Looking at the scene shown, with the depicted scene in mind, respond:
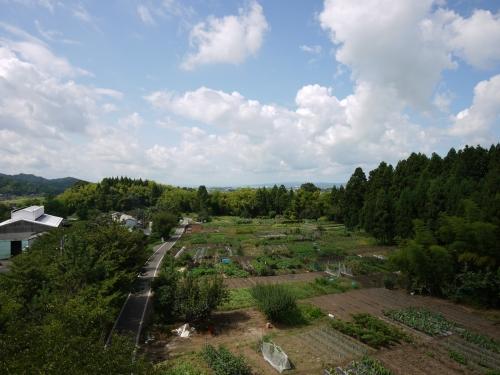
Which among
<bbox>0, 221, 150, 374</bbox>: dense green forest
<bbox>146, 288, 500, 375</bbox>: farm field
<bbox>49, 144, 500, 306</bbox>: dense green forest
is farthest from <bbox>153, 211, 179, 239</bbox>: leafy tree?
<bbox>146, 288, 500, 375</bbox>: farm field

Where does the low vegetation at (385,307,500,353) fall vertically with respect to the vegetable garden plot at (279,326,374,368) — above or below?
above

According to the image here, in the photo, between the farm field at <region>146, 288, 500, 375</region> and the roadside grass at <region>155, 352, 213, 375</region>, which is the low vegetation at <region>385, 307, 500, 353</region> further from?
the roadside grass at <region>155, 352, 213, 375</region>

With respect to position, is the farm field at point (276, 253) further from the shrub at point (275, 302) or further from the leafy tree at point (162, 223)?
the shrub at point (275, 302)

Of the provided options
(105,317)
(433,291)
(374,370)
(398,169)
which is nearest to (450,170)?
(398,169)

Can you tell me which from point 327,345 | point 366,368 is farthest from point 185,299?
point 366,368

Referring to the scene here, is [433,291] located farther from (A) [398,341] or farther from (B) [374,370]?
(B) [374,370]

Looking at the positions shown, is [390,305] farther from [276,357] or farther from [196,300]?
[196,300]

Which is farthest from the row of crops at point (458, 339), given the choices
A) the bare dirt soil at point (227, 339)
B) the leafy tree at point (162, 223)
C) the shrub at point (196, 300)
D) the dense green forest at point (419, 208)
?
the leafy tree at point (162, 223)

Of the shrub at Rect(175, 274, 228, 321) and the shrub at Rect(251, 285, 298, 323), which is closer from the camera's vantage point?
the shrub at Rect(175, 274, 228, 321)
